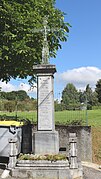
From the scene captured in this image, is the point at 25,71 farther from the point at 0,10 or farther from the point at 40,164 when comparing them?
the point at 40,164

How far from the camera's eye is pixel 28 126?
12969 millimetres

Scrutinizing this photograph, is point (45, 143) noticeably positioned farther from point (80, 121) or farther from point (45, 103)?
point (80, 121)

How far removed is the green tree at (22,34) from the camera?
51.0 ft

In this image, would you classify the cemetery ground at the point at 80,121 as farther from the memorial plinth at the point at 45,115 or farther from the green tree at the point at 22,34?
the memorial plinth at the point at 45,115

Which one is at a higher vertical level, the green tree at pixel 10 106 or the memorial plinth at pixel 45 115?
the green tree at pixel 10 106

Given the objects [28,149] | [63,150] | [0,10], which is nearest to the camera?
[63,150]

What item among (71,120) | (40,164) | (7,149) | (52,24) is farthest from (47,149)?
(52,24)

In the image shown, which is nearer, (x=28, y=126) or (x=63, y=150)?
(x=63, y=150)

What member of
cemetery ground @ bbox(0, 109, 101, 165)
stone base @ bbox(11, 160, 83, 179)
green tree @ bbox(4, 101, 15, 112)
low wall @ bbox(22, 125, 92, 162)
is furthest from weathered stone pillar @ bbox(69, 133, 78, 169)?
green tree @ bbox(4, 101, 15, 112)

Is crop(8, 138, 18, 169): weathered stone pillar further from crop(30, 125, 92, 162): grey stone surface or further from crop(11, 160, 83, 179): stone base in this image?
crop(30, 125, 92, 162): grey stone surface

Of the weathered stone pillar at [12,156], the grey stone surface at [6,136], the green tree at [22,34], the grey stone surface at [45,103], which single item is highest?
the green tree at [22,34]

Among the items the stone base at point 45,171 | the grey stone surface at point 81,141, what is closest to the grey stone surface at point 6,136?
the stone base at point 45,171

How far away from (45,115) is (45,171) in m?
2.13

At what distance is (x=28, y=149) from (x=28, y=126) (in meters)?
1.04
